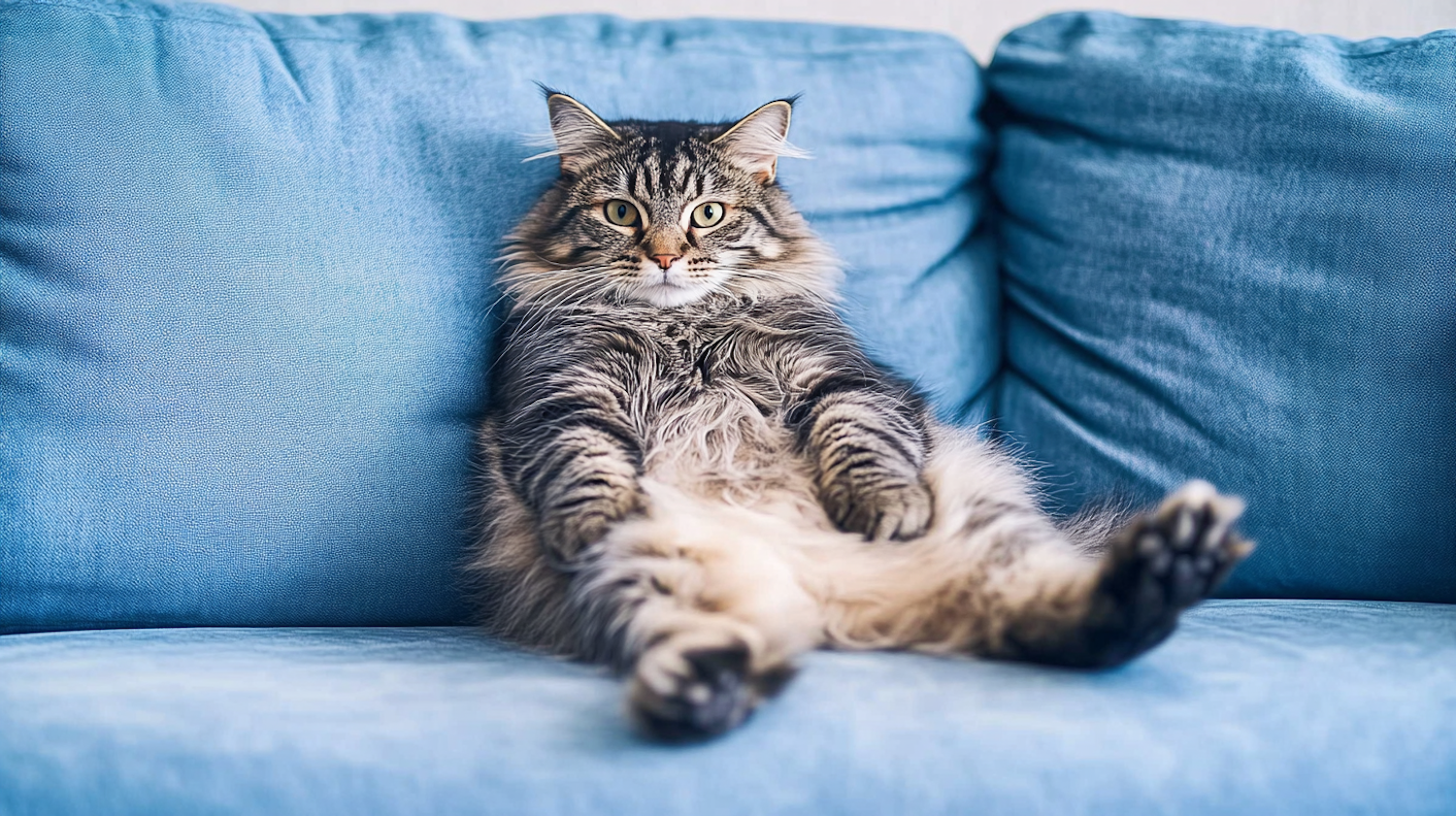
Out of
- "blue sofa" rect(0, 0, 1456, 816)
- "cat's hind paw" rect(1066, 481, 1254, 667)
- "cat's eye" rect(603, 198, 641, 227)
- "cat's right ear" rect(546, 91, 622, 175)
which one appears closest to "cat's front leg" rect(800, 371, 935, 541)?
"blue sofa" rect(0, 0, 1456, 816)

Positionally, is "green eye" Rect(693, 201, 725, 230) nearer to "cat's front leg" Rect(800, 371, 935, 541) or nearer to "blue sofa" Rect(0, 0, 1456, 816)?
"blue sofa" Rect(0, 0, 1456, 816)

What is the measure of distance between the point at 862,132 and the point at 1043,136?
373mm

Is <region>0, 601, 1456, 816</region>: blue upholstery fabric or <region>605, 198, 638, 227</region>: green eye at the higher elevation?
<region>605, 198, 638, 227</region>: green eye

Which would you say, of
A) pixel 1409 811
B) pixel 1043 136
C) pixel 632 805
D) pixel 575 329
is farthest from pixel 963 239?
pixel 632 805

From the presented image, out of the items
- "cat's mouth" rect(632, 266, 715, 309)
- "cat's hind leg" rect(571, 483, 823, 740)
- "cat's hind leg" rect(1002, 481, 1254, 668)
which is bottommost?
"cat's hind leg" rect(571, 483, 823, 740)

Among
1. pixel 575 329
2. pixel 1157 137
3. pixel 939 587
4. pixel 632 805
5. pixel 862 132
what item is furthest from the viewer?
pixel 862 132

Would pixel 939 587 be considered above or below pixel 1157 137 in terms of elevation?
below

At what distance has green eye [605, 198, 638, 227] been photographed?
1604 mm

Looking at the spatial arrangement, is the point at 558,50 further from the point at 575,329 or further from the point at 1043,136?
the point at 1043,136

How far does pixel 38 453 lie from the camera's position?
135 cm

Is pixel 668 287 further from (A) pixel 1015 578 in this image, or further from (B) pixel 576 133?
(A) pixel 1015 578

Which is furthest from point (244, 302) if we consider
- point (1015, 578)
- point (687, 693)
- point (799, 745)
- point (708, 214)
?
point (1015, 578)

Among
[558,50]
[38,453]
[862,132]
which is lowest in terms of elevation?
[38,453]

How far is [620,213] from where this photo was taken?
1.61 m
